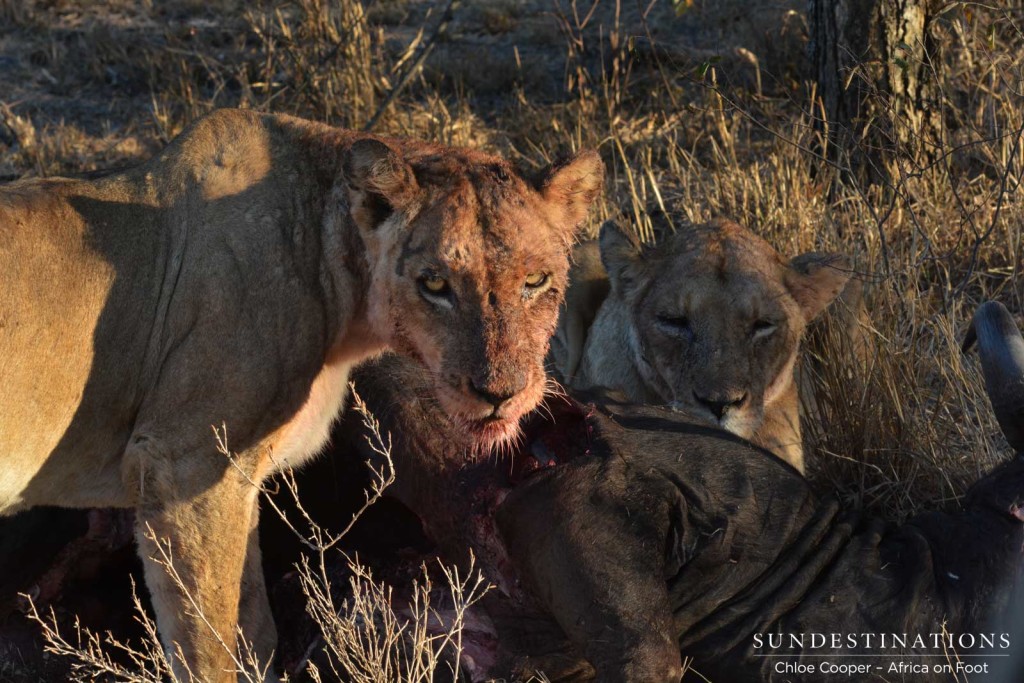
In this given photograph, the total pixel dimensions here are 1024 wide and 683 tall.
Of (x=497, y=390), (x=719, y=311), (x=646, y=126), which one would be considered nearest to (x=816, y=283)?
(x=719, y=311)

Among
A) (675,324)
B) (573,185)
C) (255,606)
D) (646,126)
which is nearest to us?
(573,185)

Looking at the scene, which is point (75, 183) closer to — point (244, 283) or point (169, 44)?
point (244, 283)

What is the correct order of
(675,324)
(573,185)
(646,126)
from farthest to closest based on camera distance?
1. (646,126)
2. (675,324)
3. (573,185)

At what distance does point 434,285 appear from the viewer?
2.96 m

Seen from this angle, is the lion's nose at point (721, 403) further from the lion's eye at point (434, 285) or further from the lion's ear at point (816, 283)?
the lion's eye at point (434, 285)

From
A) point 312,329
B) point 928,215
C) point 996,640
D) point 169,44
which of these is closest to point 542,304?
point 312,329

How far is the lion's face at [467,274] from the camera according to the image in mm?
2916

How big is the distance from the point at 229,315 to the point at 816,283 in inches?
82.1

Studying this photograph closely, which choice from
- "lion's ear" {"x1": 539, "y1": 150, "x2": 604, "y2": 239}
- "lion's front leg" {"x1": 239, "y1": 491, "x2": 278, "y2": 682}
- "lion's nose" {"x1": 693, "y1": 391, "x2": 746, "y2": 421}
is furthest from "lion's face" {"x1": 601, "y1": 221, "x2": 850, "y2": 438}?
"lion's front leg" {"x1": 239, "y1": 491, "x2": 278, "y2": 682}

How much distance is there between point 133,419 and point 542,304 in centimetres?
102

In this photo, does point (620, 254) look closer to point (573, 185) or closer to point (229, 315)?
point (573, 185)

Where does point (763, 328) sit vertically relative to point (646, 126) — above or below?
above

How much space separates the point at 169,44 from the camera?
768cm

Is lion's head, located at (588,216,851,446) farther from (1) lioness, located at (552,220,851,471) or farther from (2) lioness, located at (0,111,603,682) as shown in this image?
(2) lioness, located at (0,111,603,682)
